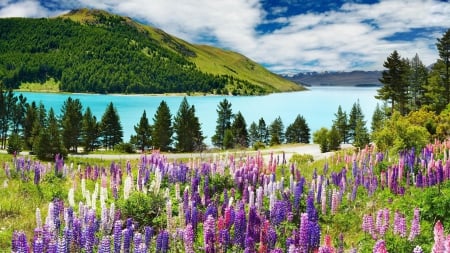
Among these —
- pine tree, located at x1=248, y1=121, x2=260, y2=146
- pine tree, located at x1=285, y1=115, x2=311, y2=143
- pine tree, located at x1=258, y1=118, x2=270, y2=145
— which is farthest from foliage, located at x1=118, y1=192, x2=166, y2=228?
pine tree, located at x1=258, y1=118, x2=270, y2=145

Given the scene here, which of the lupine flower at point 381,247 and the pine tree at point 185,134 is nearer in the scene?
the lupine flower at point 381,247

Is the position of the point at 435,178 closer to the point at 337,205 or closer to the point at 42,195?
the point at 337,205

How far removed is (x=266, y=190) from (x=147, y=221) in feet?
9.52

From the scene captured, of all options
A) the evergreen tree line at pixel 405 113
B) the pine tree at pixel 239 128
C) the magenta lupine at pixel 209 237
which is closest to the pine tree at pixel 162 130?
the pine tree at pixel 239 128

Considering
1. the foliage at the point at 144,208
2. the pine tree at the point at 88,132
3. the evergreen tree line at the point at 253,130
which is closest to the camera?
the foliage at the point at 144,208

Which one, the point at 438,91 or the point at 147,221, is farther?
the point at 438,91

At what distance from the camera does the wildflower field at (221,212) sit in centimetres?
664

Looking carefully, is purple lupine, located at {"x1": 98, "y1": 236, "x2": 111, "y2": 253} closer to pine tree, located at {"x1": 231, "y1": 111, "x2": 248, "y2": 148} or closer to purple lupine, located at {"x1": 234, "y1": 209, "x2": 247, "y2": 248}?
purple lupine, located at {"x1": 234, "y1": 209, "x2": 247, "y2": 248}

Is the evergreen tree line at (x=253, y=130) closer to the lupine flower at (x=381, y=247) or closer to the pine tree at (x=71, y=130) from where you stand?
the pine tree at (x=71, y=130)

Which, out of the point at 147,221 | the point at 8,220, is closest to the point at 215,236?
the point at 147,221

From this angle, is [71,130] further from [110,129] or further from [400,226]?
[400,226]

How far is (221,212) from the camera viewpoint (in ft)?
29.1

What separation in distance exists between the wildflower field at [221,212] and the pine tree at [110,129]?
2690 inches

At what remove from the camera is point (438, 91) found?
71.3m
